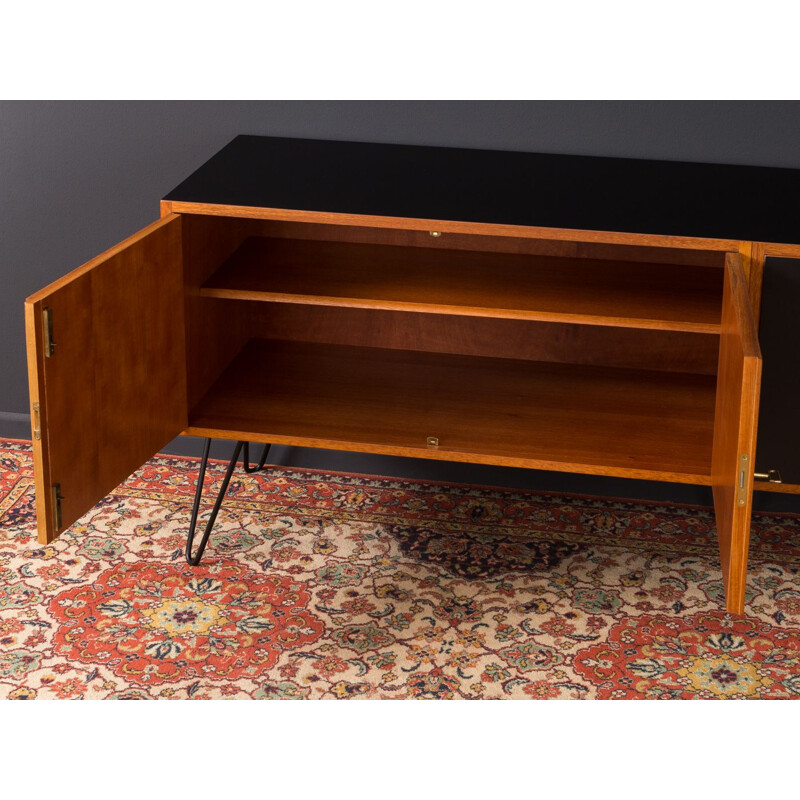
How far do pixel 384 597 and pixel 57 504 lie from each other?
0.86 m

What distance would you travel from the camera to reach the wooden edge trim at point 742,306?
180cm

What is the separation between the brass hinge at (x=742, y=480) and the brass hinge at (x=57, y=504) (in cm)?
113

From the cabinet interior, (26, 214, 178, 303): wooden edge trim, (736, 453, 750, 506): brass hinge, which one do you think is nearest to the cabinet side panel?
the cabinet interior

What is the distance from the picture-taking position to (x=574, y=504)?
9.84ft

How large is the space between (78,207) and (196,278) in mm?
724

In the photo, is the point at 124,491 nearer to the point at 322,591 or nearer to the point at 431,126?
the point at 322,591

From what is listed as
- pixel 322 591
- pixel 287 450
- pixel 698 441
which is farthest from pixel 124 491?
pixel 698 441

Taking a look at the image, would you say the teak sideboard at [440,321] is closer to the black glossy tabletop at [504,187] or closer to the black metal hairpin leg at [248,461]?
the black glossy tabletop at [504,187]

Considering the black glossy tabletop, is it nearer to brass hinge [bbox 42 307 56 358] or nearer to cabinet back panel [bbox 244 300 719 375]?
cabinet back panel [bbox 244 300 719 375]

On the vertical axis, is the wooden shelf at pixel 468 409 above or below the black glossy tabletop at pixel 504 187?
below

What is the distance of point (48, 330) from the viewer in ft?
6.15

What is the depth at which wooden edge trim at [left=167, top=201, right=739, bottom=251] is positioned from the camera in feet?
7.31

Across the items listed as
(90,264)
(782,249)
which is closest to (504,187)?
(782,249)

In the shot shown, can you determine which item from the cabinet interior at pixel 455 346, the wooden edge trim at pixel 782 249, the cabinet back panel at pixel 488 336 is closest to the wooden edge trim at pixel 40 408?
the cabinet interior at pixel 455 346
